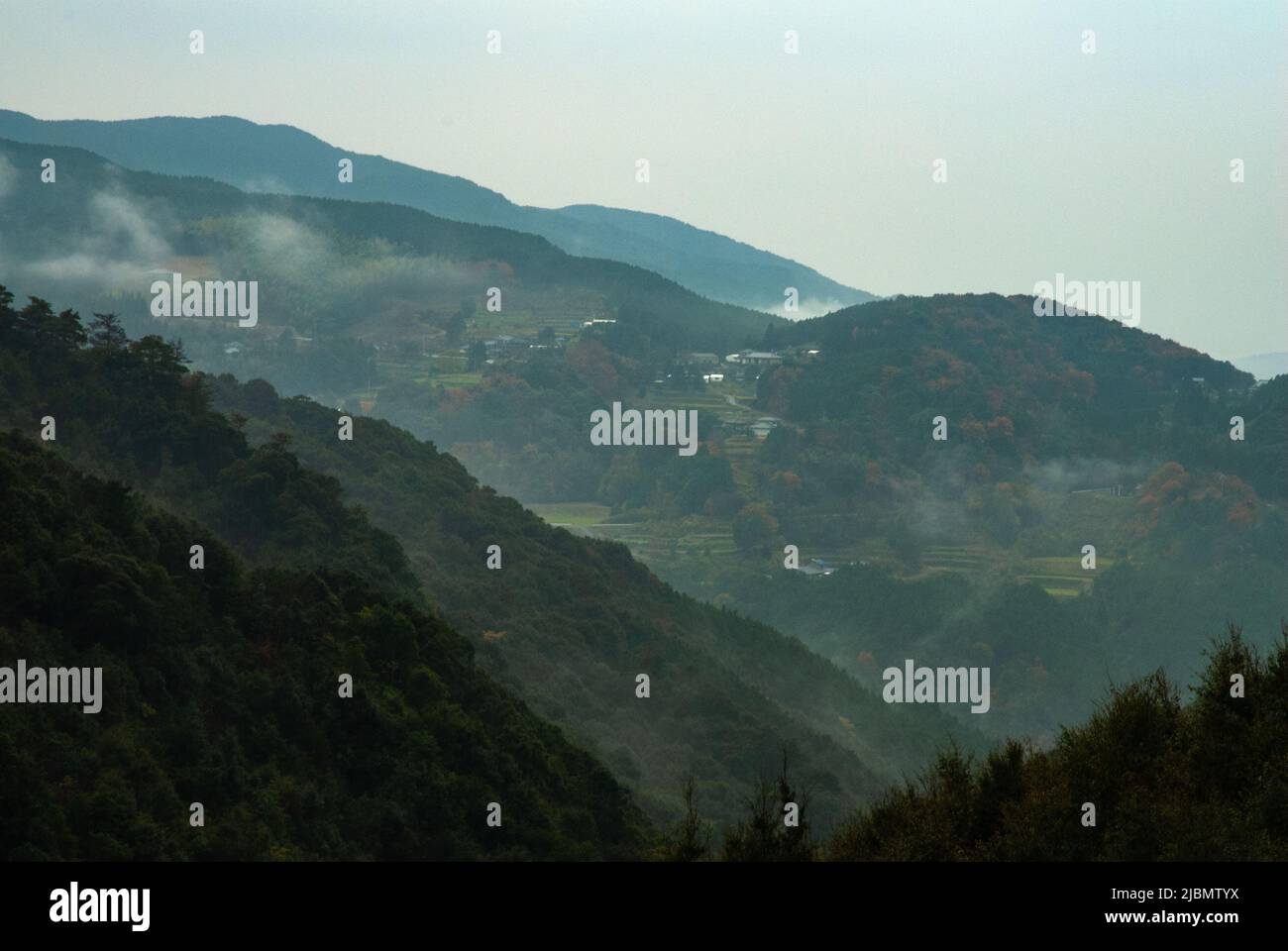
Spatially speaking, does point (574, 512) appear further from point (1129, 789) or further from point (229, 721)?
point (1129, 789)

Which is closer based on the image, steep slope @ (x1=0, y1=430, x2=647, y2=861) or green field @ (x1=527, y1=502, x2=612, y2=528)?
steep slope @ (x1=0, y1=430, x2=647, y2=861)

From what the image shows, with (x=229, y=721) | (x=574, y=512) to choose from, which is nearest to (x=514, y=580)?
(x=229, y=721)

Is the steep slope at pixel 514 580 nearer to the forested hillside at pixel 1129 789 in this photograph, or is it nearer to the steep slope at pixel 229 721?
the steep slope at pixel 229 721

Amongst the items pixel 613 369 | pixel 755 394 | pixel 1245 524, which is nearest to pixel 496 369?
pixel 613 369

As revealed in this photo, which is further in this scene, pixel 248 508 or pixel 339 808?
pixel 248 508

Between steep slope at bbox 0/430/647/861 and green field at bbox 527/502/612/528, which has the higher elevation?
green field at bbox 527/502/612/528

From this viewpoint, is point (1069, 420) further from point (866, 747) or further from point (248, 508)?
point (248, 508)

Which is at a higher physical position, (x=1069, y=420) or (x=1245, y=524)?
(x=1069, y=420)

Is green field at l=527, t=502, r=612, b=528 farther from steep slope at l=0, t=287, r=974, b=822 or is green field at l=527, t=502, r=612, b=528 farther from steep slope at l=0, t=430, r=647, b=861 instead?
steep slope at l=0, t=430, r=647, b=861

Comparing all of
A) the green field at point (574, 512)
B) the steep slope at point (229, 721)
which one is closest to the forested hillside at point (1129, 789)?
the steep slope at point (229, 721)

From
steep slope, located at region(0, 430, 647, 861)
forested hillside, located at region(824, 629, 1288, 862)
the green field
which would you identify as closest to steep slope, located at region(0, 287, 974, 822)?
steep slope, located at region(0, 430, 647, 861)

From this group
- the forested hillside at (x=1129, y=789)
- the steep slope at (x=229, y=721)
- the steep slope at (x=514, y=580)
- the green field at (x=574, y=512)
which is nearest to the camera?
the forested hillside at (x=1129, y=789)
